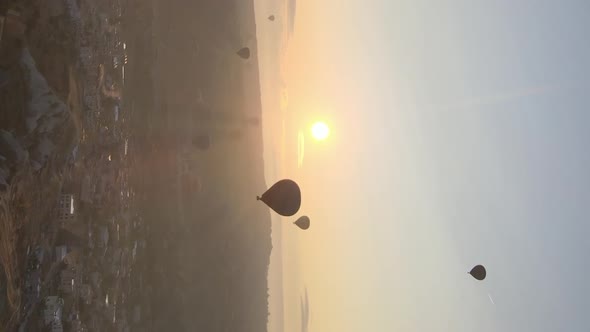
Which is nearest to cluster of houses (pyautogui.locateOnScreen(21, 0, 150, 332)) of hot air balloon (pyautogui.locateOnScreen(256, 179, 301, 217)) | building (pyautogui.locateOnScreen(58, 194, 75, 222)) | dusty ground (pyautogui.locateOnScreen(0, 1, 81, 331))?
building (pyautogui.locateOnScreen(58, 194, 75, 222))

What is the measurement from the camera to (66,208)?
517 inches

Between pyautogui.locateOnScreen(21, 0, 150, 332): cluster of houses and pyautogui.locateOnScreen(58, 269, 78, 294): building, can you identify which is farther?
pyautogui.locateOnScreen(58, 269, 78, 294): building

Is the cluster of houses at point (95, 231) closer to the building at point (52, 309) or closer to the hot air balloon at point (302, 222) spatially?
the building at point (52, 309)

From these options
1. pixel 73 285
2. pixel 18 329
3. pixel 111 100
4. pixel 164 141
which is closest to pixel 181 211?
pixel 164 141

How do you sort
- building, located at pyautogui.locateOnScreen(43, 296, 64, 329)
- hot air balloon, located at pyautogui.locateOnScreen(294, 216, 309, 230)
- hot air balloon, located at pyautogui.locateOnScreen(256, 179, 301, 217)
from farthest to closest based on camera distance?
hot air balloon, located at pyautogui.locateOnScreen(294, 216, 309, 230) < hot air balloon, located at pyautogui.locateOnScreen(256, 179, 301, 217) < building, located at pyautogui.locateOnScreen(43, 296, 64, 329)

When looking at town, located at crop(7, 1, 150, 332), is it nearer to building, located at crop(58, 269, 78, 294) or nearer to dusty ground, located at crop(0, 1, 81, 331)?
building, located at crop(58, 269, 78, 294)

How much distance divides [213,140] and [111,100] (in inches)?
410

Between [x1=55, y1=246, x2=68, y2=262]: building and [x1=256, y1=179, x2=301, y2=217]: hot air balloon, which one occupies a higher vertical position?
[x1=256, y1=179, x2=301, y2=217]: hot air balloon

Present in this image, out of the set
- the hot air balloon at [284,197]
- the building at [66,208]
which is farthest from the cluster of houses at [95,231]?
the hot air balloon at [284,197]

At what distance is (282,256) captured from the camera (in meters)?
58.8

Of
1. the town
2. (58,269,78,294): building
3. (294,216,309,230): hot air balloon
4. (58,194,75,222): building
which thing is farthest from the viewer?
(294,216,309,230): hot air balloon

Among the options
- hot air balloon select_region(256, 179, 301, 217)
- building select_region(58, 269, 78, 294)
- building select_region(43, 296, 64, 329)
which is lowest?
building select_region(43, 296, 64, 329)

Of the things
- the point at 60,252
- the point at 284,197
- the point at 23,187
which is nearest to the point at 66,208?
the point at 60,252

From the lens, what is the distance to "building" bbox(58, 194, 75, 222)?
42.1ft
